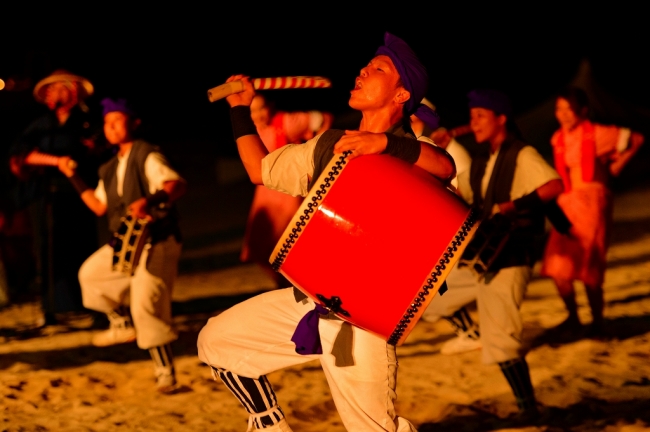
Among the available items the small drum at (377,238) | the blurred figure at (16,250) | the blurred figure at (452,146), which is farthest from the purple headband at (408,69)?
the blurred figure at (16,250)

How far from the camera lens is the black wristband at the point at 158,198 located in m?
4.33

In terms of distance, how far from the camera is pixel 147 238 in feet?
14.5

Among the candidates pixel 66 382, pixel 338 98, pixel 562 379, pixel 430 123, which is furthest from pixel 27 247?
pixel 338 98

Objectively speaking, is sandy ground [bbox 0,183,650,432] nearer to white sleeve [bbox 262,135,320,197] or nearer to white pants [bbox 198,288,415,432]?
white pants [bbox 198,288,415,432]

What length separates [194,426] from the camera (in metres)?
4.09

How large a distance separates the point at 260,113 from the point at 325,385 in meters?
2.00

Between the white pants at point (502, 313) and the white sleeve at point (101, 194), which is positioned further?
the white sleeve at point (101, 194)

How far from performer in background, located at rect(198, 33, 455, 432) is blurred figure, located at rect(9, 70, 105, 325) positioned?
10.5 ft

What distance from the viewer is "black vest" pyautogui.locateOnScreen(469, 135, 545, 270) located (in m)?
4.01

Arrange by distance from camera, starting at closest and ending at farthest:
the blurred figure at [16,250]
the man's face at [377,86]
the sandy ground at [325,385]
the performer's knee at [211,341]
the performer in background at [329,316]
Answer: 1. the performer in background at [329,316]
2. the man's face at [377,86]
3. the performer's knee at [211,341]
4. the sandy ground at [325,385]
5. the blurred figure at [16,250]

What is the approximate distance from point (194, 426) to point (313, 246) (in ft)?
5.99

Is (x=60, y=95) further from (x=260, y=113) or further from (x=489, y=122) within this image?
(x=489, y=122)

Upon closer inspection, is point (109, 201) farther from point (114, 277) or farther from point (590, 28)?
point (590, 28)

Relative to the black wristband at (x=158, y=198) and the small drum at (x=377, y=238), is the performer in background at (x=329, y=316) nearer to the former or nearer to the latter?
the small drum at (x=377, y=238)
